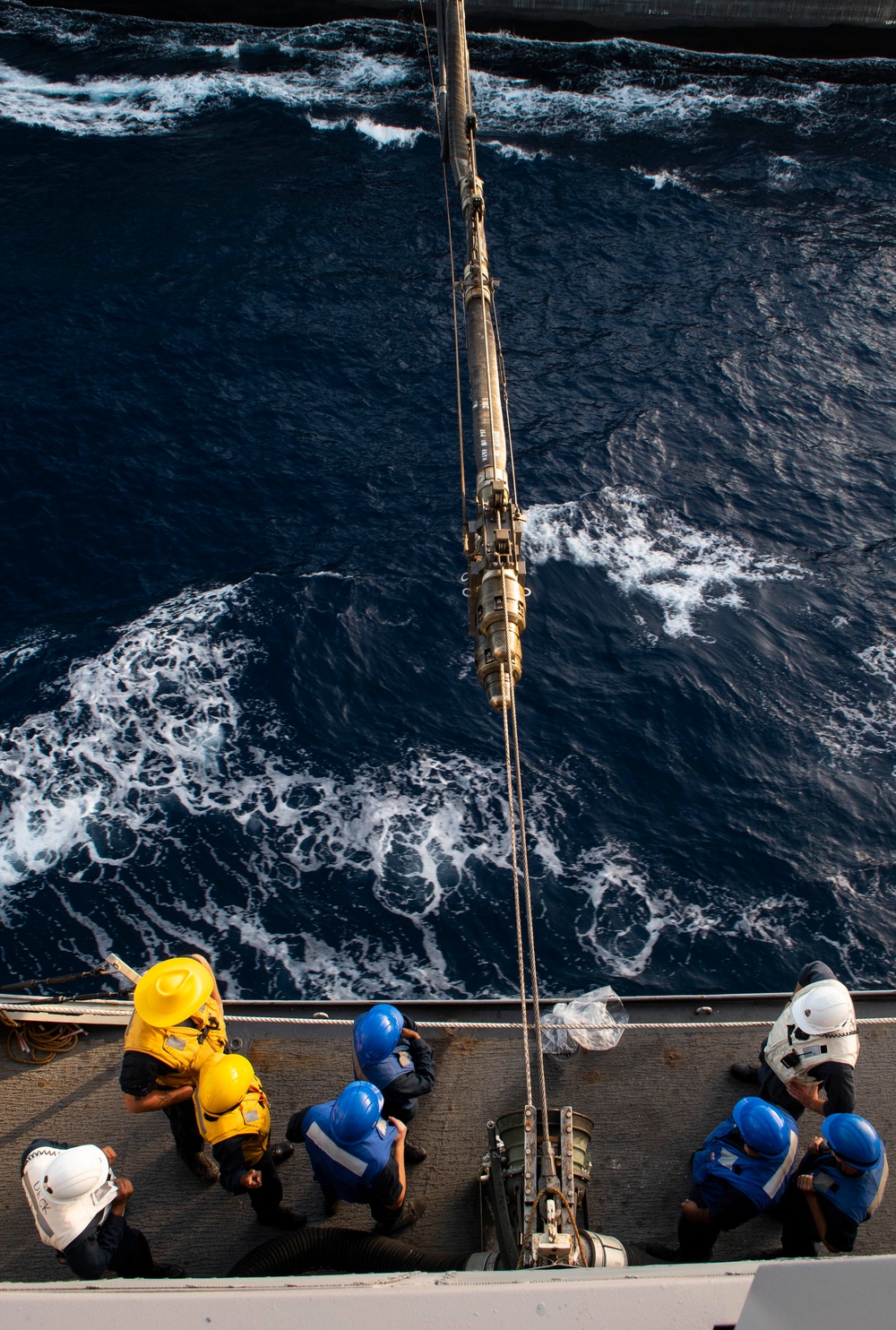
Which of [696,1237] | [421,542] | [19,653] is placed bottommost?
[696,1237]

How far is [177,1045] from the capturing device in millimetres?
9477

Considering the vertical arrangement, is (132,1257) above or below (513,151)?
below

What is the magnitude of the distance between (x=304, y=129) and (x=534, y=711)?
122ft

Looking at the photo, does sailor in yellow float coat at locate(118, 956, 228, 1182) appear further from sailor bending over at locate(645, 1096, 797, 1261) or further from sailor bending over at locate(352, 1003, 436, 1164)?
sailor bending over at locate(645, 1096, 797, 1261)

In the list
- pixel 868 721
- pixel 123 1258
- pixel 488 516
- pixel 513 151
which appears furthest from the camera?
pixel 513 151

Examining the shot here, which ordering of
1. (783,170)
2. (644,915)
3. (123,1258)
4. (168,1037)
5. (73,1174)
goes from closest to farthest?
(73,1174)
(123,1258)
(168,1037)
(644,915)
(783,170)

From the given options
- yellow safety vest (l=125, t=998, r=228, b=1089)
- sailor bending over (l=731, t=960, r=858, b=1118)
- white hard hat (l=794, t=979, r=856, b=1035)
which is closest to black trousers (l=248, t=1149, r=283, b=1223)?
yellow safety vest (l=125, t=998, r=228, b=1089)

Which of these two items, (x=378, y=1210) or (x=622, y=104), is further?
(x=622, y=104)

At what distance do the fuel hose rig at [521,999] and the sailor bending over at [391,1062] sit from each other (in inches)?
36.0

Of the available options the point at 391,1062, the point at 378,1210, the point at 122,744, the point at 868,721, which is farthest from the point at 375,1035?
the point at 868,721

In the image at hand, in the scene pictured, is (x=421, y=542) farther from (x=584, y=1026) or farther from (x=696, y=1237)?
(x=696, y=1237)

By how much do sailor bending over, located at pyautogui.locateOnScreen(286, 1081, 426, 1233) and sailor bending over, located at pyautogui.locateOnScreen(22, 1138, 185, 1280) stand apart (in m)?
1.77

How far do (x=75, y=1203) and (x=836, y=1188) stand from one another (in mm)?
6991

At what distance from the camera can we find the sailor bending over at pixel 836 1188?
26.9ft
